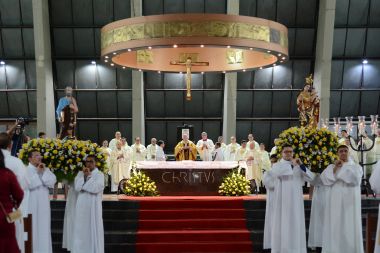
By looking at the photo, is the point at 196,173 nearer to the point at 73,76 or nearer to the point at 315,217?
the point at 315,217

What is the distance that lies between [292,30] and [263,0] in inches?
71.1

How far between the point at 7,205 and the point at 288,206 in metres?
5.05

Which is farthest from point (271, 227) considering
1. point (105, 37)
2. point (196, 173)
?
point (105, 37)

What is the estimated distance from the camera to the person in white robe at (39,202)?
8.65 meters

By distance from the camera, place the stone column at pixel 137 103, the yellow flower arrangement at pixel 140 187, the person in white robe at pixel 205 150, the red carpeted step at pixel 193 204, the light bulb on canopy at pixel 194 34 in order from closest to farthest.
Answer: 1. the red carpeted step at pixel 193 204
2. the light bulb on canopy at pixel 194 34
3. the yellow flower arrangement at pixel 140 187
4. the person in white robe at pixel 205 150
5. the stone column at pixel 137 103

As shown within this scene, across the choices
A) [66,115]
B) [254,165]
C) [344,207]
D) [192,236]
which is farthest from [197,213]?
[254,165]

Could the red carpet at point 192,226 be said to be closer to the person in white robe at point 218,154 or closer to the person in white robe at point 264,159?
the person in white robe at point 218,154

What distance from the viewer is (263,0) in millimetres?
21375

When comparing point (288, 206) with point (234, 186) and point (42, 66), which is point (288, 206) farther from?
point (42, 66)

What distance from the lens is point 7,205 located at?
5.48 metres

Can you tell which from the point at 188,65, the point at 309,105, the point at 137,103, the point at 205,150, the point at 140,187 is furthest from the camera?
the point at 137,103

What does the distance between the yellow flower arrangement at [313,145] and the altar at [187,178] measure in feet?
11.3

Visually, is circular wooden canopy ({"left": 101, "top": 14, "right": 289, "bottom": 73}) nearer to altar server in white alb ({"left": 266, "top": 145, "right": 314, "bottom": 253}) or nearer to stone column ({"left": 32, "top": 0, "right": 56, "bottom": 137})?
altar server in white alb ({"left": 266, "top": 145, "right": 314, "bottom": 253})

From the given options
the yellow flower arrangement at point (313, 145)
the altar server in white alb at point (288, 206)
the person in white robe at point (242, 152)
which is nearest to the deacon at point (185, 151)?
the person in white robe at point (242, 152)
